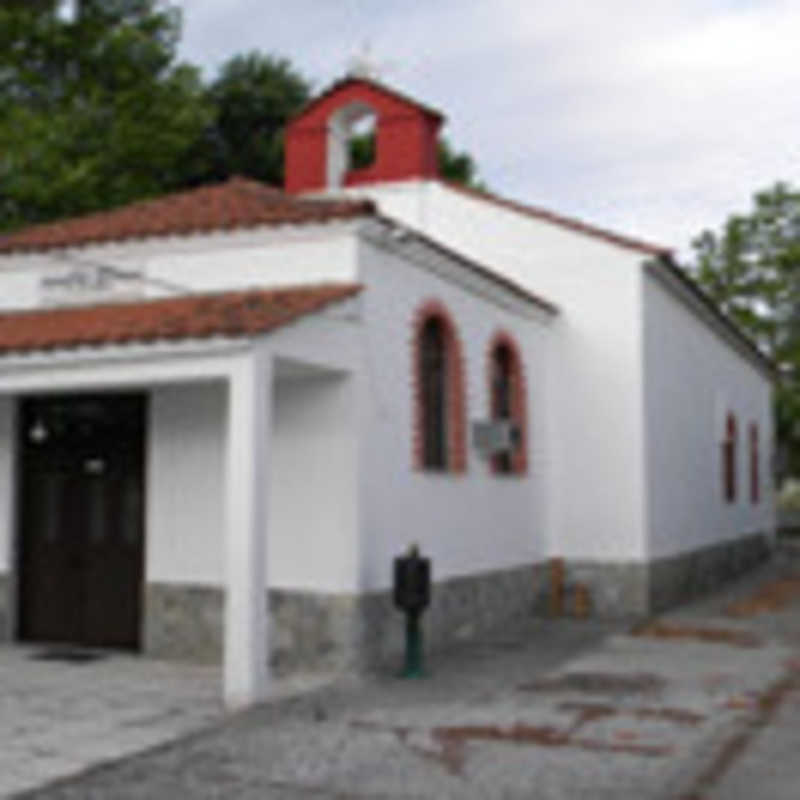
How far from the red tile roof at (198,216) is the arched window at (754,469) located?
1573 cm

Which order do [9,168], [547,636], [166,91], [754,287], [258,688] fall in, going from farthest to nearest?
[754,287], [166,91], [9,168], [547,636], [258,688]

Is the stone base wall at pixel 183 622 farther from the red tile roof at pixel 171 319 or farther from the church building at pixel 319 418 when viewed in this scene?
the red tile roof at pixel 171 319

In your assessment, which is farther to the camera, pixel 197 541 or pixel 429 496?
pixel 429 496

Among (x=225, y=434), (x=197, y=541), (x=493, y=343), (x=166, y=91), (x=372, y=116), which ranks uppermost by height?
(x=166, y=91)

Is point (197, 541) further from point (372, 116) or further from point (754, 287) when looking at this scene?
point (754, 287)

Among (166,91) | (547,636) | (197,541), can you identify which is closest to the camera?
(197,541)

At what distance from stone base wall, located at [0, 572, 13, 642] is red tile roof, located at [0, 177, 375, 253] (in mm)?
3502

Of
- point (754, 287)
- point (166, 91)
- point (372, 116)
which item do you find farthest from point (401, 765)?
point (754, 287)

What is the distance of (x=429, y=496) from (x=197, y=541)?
2398 mm

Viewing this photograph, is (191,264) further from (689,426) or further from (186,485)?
(689,426)

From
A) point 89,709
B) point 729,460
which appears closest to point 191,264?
point 89,709

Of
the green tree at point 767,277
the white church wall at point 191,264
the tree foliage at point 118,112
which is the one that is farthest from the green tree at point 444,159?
the white church wall at point 191,264

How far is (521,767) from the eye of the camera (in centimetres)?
687

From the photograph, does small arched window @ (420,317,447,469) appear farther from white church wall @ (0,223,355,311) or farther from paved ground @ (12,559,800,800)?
paved ground @ (12,559,800,800)
